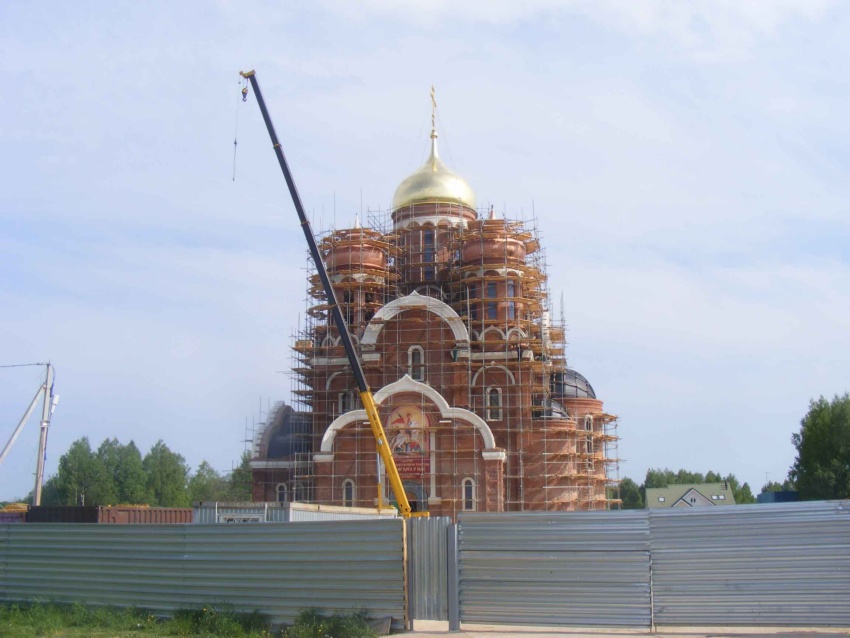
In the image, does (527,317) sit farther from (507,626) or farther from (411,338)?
(507,626)

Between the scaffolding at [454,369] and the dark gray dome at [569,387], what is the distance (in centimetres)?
15

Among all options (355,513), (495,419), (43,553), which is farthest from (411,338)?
(43,553)

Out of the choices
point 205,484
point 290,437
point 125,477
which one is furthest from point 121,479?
point 290,437

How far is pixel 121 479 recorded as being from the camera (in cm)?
5862

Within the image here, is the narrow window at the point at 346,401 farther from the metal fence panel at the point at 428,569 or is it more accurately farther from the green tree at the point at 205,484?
the green tree at the point at 205,484

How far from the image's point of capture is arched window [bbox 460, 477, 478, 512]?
2922 cm

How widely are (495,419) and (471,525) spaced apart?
19.6m

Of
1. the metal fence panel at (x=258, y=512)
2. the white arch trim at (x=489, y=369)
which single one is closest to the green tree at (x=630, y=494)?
the white arch trim at (x=489, y=369)

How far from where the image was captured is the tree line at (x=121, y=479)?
56.6 meters

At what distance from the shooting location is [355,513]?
79.4 feet

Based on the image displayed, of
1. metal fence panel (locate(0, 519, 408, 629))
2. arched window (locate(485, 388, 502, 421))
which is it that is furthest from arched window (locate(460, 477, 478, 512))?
metal fence panel (locate(0, 519, 408, 629))

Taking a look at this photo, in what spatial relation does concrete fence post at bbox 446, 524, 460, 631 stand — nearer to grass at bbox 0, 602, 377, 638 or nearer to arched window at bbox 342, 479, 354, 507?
grass at bbox 0, 602, 377, 638

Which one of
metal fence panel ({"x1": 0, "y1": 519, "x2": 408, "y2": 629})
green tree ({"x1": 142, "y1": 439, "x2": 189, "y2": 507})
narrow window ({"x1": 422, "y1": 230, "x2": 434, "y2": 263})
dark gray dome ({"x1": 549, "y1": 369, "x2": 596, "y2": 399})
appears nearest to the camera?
metal fence panel ({"x1": 0, "y1": 519, "x2": 408, "y2": 629})

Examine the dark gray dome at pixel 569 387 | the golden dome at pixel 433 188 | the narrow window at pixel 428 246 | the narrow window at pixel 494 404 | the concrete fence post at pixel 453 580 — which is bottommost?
the concrete fence post at pixel 453 580
